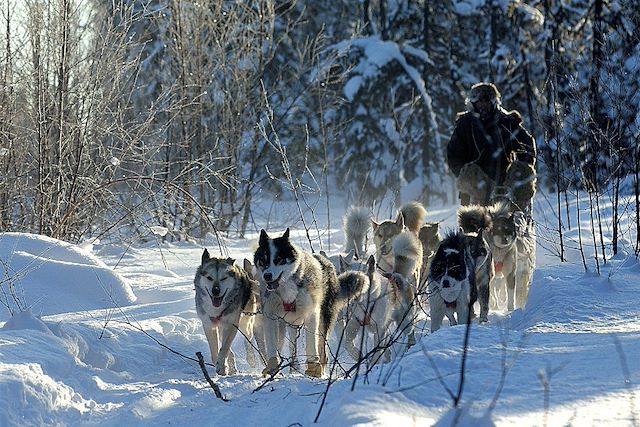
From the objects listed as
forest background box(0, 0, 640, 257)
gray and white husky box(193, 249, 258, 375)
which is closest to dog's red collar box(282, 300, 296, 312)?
gray and white husky box(193, 249, 258, 375)

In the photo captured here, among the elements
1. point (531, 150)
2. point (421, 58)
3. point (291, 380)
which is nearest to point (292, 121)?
point (421, 58)

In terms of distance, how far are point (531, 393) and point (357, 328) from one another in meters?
3.16

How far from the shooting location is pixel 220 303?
6.14 meters

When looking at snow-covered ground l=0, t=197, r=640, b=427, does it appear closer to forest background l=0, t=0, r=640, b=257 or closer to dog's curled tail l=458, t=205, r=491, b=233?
dog's curled tail l=458, t=205, r=491, b=233

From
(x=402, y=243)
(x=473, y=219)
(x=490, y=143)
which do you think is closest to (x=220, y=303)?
(x=402, y=243)

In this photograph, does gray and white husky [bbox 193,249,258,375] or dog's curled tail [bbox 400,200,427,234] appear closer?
gray and white husky [bbox 193,249,258,375]

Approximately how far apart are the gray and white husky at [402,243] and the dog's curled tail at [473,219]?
0.44 m

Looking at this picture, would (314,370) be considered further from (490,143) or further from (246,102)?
(246,102)

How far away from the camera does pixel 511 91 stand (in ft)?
84.7

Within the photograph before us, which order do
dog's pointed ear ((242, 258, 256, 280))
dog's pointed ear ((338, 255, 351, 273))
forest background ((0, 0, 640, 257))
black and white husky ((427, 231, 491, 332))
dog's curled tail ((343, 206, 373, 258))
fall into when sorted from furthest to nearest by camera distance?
dog's curled tail ((343, 206, 373, 258))
forest background ((0, 0, 640, 257))
dog's pointed ear ((338, 255, 351, 273))
dog's pointed ear ((242, 258, 256, 280))
black and white husky ((427, 231, 491, 332))

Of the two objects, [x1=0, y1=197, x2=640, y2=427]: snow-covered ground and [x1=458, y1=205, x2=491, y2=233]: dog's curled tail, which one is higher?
[x1=458, y1=205, x2=491, y2=233]: dog's curled tail

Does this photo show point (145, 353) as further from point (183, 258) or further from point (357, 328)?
point (183, 258)

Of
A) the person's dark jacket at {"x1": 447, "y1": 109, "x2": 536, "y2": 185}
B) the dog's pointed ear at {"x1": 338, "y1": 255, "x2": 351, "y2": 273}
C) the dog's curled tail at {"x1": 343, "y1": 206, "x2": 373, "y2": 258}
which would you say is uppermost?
the person's dark jacket at {"x1": 447, "y1": 109, "x2": 536, "y2": 185}

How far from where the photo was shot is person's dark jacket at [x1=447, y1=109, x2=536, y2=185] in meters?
9.01
